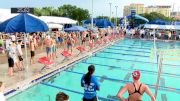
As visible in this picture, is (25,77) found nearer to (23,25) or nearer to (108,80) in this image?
(23,25)

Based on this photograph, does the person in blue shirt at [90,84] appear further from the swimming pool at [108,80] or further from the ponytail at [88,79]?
the swimming pool at [108,80]

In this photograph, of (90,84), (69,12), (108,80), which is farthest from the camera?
(69,12)

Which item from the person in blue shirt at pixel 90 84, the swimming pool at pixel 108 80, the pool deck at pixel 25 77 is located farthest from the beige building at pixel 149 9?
the person in blue shirt at pixel 90 84

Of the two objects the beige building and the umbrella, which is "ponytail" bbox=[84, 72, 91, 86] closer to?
the umbrella

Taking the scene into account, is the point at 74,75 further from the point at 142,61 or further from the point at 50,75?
the point at 142,61

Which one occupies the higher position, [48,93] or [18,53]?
[18,53]

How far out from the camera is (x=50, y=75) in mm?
11781

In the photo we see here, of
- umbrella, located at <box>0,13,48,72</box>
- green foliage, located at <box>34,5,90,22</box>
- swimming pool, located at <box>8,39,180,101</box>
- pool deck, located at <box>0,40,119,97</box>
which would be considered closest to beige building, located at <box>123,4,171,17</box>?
green foliage, located at <box>34,5,90,22</box>

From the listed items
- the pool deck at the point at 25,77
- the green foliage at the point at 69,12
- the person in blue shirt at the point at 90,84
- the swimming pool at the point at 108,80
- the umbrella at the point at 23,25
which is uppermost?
the green foliage at the point at 69,12

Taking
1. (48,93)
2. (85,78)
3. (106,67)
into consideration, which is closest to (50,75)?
(48,93)

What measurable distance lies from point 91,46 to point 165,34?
17.7 meters

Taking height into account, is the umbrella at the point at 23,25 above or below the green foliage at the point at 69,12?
below

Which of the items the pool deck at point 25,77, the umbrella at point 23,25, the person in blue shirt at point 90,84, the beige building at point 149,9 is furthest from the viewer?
the beige building at point 149,9

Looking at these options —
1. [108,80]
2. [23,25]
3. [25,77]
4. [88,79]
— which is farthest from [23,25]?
[88,79]
